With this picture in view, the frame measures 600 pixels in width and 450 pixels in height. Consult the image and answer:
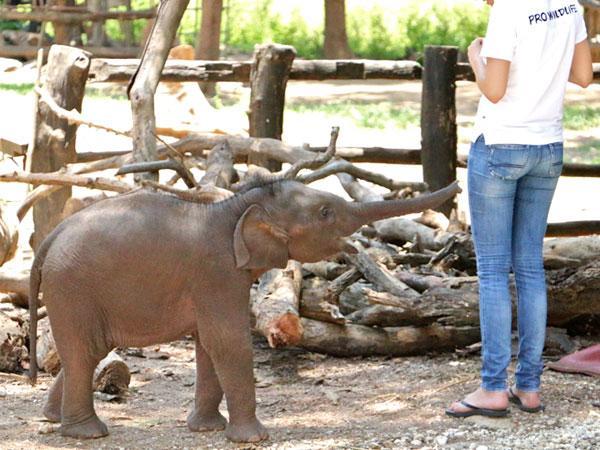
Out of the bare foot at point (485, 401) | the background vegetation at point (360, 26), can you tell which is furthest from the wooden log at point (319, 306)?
the background vegetation at point (360, 26)

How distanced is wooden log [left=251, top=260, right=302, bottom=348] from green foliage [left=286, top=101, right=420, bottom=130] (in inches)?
376

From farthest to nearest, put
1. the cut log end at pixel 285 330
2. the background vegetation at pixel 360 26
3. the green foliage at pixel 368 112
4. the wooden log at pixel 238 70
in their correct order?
→ the background vegetation at pixel 360 26, the green foliage at pixel 368 112, the wooden log at pixel 238 70, the cut log end at pixel 285 330

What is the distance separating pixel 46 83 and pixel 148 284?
376 cm

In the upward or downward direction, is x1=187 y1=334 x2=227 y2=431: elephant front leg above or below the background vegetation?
below

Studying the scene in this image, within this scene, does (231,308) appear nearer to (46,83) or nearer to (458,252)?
(458,252)

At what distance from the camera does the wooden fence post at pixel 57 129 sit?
26.8 ft

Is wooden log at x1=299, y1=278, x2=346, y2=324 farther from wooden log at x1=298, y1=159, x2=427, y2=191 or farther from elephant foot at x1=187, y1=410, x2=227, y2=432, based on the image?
elephant foot at x1=187, y1=410, x2=227, y2=432

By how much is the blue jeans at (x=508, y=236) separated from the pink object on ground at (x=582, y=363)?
0.85 m

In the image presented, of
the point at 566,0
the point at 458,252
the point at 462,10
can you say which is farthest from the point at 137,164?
the point at 462,10

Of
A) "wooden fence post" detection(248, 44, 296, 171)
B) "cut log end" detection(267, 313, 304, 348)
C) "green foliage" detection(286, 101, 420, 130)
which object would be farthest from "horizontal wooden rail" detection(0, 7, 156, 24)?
"cut log end" detection(267, 313, 304, 348)

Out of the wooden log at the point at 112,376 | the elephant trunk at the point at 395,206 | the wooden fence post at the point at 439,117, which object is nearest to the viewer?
the elephant trunk at the point at 395,206

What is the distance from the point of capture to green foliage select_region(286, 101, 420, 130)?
16297 millimetres

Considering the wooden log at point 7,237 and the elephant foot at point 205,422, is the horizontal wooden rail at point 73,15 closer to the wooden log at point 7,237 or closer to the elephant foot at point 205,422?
the wooden log at point 7,237

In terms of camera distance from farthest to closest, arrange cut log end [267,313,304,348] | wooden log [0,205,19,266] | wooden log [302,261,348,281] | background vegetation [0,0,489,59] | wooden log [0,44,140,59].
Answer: background vegetation [0,0,489,59] < wooden log [0,44,140,59] < wooden log [0,205,19,266] < wooden log [302,261,348,281] < cut log end [267,313,304,348]
